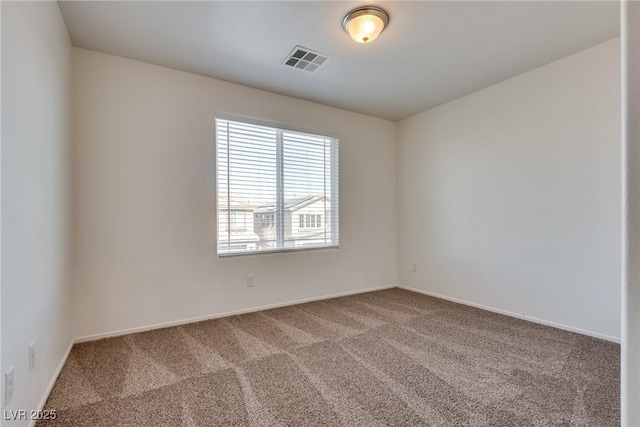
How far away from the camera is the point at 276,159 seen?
3514 mm

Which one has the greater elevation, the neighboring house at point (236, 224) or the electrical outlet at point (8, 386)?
the neighboring house at point (236, 224)

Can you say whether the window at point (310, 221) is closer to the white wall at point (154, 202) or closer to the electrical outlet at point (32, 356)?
the white wall at point (154, 202)

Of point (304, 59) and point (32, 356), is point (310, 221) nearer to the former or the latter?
point (304, 59)

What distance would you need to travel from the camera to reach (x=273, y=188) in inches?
137

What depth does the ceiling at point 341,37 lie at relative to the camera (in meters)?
2.08

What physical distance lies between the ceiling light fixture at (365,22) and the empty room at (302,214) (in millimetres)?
16

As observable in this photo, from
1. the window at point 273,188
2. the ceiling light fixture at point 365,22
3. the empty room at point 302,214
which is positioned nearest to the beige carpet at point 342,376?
the empty room at point 302,214

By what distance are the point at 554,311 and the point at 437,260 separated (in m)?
1.32

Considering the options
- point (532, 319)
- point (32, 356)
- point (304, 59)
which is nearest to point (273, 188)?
point (304, 59)

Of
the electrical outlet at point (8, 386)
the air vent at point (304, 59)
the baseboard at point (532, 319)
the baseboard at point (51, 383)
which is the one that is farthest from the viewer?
the air vent at point (304, 59)

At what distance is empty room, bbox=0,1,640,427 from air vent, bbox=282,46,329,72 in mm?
25

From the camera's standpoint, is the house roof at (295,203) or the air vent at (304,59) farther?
the house roof at (295,203)

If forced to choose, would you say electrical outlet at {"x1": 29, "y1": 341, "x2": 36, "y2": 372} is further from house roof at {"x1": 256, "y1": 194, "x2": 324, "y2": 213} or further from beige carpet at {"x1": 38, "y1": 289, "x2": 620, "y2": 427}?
house roof at {"x1": 256, "y1": 194, "x2": 324, "y2": 213}

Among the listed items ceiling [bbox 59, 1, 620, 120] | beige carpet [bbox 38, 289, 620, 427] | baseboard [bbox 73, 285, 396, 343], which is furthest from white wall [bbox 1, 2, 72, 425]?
ceiling [bbox 59, 1, 620, 120]
